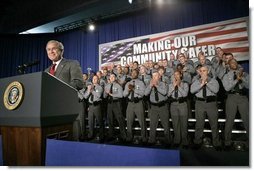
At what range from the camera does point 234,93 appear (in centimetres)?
193

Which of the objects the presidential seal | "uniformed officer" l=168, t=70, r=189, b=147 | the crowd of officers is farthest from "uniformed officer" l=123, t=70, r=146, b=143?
the presidential seal

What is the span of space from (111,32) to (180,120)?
1.63 m

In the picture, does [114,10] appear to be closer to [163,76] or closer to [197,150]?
[163,76]

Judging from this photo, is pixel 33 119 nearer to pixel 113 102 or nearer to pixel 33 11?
pixel 33 11

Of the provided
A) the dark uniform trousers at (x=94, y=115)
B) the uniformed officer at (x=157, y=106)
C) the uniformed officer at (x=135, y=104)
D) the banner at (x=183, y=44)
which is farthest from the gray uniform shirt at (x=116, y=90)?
the uniformed officer at (x=157, y=106)

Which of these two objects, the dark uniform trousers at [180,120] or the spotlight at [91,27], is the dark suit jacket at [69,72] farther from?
the spotlight at [91,27]

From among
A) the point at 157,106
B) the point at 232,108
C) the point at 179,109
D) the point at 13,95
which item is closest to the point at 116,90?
the point at 157,106

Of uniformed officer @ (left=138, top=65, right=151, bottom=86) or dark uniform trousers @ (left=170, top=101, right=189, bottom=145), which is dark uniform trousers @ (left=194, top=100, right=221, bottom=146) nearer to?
dark uniform trousers @ (left=170, top=101, right=189, bottom=145)

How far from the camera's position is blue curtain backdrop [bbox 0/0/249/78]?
98.2 inches

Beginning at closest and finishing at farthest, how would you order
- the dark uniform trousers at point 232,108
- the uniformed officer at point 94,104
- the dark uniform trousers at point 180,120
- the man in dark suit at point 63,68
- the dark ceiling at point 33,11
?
the man in dark suit at point 63,68
the dark uniform trousers at point 232,108
the dark ceiling at point 33,11
the dark uniform trousers at point 180,120
the uniformed officer at point 94,104

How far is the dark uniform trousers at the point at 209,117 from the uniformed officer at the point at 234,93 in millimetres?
122

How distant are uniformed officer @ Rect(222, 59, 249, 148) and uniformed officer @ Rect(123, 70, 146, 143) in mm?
1007

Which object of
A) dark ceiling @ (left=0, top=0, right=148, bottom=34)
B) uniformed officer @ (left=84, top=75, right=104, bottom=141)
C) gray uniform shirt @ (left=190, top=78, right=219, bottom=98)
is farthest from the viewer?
uniformed officer @ (left=84, top=75, right=104, bottom=141)

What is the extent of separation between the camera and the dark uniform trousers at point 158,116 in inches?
98.2
